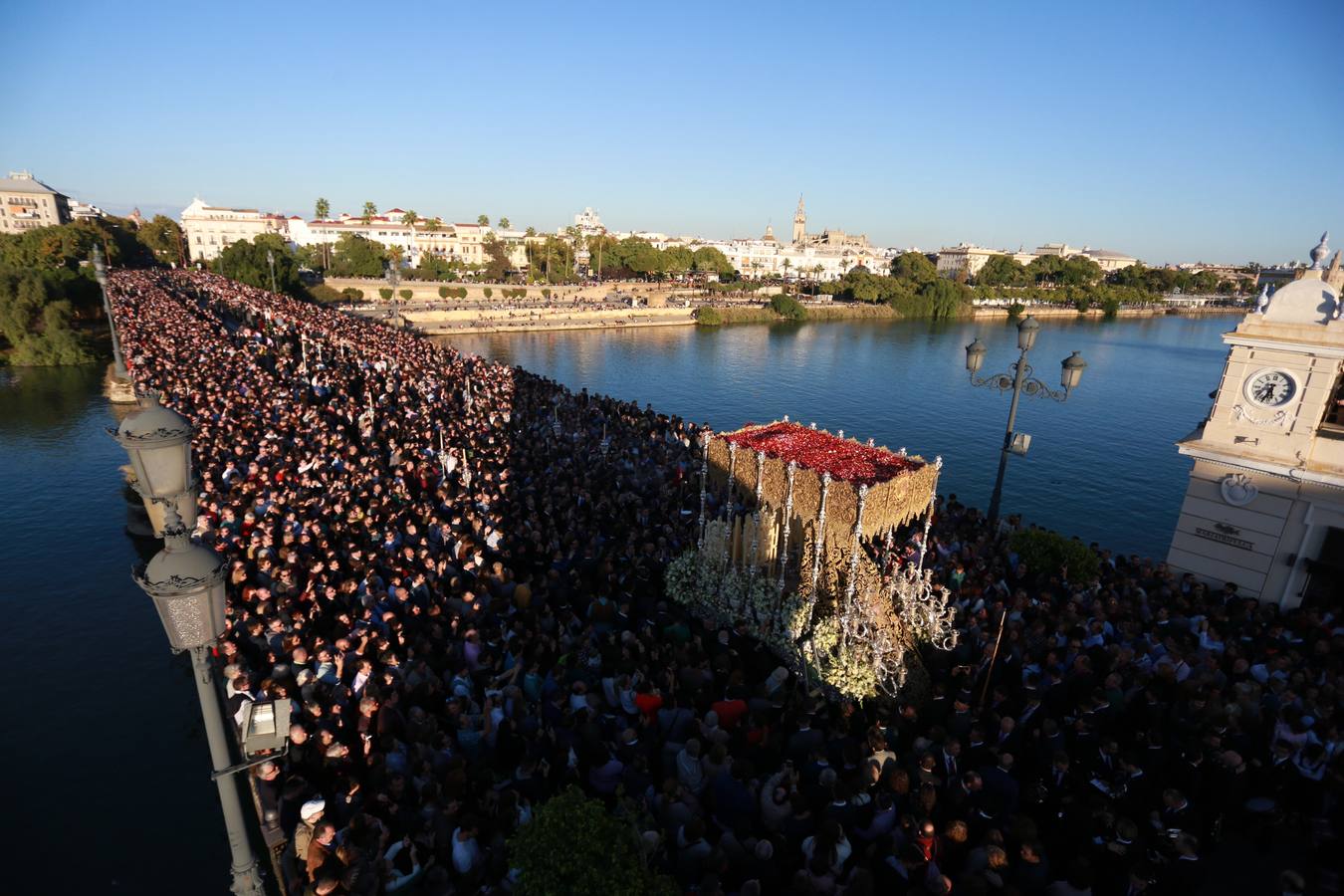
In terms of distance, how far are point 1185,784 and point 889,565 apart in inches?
185

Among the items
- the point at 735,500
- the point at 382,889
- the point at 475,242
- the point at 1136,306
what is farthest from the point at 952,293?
the point at 382,889

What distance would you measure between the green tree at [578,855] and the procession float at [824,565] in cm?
359

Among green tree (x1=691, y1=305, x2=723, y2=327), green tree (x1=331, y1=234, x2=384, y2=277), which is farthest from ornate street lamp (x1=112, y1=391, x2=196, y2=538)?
green tree (x1=331, y1=234, x2=384, y2=277)

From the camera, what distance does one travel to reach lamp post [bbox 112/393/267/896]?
2.87 m

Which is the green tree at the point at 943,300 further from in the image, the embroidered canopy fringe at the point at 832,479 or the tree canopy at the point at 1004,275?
the embroidered canopy fringe at the point at 832,479

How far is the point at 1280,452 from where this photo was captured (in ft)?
30.2

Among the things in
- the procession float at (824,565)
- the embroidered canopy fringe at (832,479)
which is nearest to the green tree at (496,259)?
the embroidered canopy fringe at (832,479)

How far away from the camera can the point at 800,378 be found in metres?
44.1

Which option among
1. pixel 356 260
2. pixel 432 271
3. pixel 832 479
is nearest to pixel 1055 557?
pixel 832 479

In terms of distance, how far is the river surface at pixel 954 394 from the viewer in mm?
22625

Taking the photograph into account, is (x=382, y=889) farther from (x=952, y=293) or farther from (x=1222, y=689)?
(x=952, y=293)

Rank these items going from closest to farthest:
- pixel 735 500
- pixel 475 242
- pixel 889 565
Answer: pixel 889 565, pixel 735 500, pixel 475 242

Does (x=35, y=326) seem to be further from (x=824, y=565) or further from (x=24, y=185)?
(x=24, y=185)

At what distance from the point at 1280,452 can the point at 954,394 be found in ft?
103
